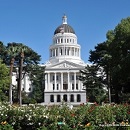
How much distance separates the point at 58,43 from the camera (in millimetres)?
113750

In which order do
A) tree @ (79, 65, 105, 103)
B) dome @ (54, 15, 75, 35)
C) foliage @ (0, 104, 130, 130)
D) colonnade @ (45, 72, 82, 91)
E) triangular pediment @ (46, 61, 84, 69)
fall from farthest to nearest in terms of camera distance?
1. dome @ (54, 15, 75, 35)
2. triangular pediment @ (46, 61, 84, 69)
3. colonnade @ (45, 72, 82, 91)
4. tree @ (79, 65, 105, 103)
5. foliage @ (0, 104, 130, 130)

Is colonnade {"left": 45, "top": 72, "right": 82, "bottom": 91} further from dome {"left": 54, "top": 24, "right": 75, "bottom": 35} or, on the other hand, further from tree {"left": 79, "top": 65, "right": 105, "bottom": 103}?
tree {"left": 79, "top": 65, "right": 105, "bottom": 103}

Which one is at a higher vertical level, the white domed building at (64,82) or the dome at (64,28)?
the dome at (64,28)

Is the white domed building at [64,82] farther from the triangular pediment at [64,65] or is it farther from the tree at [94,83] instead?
the tree at [94,83]

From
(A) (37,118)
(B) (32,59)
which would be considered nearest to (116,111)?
(A) (37,118)

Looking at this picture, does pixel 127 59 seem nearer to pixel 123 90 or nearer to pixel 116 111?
pixel 123 90

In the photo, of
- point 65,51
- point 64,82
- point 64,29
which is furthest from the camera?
point 64,29

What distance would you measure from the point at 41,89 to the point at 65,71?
36.6ft

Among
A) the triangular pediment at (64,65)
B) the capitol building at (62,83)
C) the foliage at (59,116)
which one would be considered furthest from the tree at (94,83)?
the triangular pediment at (64,65)

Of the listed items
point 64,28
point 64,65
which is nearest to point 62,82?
point 64,65

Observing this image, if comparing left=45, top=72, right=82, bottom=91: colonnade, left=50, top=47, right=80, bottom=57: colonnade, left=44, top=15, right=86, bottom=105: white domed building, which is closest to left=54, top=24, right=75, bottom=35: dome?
left=50, top=47, right=80, bottom=57: colonnade

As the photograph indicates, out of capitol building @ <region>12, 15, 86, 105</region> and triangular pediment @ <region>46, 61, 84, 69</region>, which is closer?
capitol building @ <region>12, 15, 86, 105</region>

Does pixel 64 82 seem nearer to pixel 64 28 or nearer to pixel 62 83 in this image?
pixel 62 83

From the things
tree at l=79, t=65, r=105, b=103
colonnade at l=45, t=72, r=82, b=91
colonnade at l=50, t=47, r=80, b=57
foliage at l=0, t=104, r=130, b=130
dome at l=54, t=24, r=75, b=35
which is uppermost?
dome at l=54, t=24, r=75, b=35
